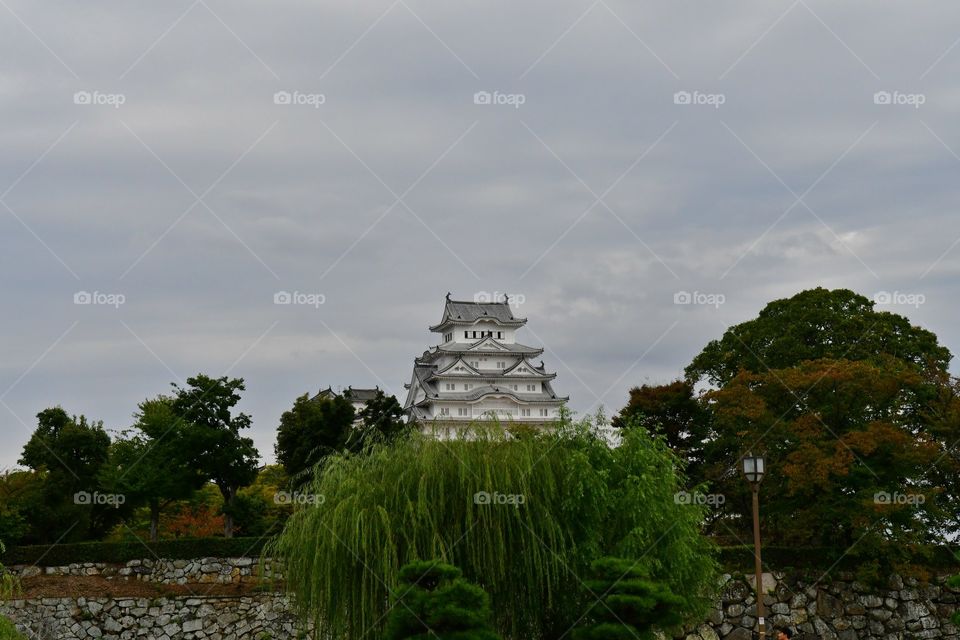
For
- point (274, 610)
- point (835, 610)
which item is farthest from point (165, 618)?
point (835, 610)

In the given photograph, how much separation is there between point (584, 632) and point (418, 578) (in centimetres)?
259

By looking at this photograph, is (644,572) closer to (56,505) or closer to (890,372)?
(890,372)

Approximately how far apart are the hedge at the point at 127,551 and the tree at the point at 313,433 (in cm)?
557

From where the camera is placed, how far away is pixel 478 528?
18.8 metres

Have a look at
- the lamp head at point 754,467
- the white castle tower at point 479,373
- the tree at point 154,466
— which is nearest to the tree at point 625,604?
the lamp head at point 754,467

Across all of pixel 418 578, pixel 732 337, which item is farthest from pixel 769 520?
pixel 418 578

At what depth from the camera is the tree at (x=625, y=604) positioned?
16.5 m

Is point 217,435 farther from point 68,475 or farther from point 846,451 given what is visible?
point 846,451

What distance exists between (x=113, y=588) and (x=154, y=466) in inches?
185

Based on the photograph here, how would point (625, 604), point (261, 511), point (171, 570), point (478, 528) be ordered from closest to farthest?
point (625, 604)
point (478, 528)
point (171, 570)
point (261, 511)

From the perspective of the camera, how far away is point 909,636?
27781 mm

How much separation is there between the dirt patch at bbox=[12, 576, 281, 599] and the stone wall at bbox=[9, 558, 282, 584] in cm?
19

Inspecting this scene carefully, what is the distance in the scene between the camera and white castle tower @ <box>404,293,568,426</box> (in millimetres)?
59312

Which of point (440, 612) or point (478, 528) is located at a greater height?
point (478, 528)
